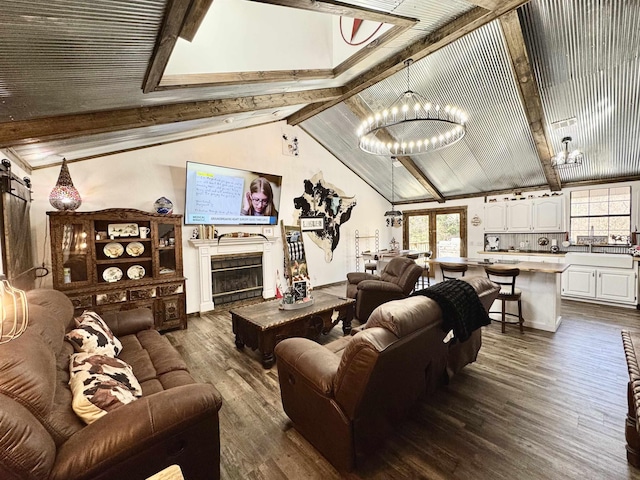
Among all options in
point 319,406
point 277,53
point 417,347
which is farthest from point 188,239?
point 417,347

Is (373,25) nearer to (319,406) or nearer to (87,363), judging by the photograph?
(319,406)

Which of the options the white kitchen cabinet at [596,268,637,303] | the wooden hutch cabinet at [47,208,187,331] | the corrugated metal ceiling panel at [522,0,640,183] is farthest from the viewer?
the white kitchen cabinet at [596,268,637,303]

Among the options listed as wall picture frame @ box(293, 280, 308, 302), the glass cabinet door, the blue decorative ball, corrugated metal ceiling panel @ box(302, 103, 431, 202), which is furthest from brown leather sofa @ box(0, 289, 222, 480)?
A: corrugated metal ceiling panel @ box(302, 103, 431, 202)

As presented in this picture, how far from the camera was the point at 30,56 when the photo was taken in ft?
4.49

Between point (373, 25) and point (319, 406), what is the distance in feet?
12.3

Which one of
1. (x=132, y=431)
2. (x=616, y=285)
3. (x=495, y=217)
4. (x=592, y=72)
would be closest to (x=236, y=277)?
(x=132, y=431)

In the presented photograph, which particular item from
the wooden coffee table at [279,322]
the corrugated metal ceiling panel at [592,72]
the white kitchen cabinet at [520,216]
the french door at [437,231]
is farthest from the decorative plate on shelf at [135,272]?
the white kitchen cabinet at [520,216]

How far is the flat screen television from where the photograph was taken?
15.3ft

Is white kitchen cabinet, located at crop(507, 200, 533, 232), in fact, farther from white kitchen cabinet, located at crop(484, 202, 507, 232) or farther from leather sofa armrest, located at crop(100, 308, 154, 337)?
leather sofa armrest, located at crop(100, 308, 154, 337)

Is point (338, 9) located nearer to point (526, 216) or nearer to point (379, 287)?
point (379, 287)

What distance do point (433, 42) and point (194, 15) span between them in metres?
2.75

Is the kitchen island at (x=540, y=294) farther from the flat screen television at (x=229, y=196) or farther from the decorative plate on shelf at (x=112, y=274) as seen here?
the decorative plate on shelf at (x=112, y=274)

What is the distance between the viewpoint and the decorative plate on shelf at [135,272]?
12.9 ft

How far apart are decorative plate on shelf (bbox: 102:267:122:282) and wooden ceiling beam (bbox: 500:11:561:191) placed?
18.6 feet
